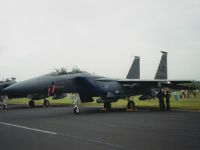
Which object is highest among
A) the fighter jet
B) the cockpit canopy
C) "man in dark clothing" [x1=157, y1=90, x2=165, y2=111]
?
the cockpit canopy

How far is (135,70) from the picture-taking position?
83.8 ft

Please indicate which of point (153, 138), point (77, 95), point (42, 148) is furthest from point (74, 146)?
point (77, 95)

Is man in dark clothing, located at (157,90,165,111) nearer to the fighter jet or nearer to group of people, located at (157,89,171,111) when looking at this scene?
group of people, located at (157,89,171,111)

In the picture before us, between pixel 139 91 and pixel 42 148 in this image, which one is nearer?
pixel 42 148

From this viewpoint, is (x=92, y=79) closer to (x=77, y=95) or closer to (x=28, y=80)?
(x=77, y=95)

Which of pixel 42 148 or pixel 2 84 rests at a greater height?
pixel 2 84

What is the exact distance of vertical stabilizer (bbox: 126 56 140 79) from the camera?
2510 centimetres

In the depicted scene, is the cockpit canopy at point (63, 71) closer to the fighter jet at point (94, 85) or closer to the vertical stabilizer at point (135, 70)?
the fighter jet at point (94, 85)

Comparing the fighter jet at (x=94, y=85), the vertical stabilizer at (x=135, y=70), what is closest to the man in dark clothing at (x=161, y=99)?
the fighter jet at (x=94, y=85)

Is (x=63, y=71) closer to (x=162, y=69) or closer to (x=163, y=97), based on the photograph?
(x=163, y=97)

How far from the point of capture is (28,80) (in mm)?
19688

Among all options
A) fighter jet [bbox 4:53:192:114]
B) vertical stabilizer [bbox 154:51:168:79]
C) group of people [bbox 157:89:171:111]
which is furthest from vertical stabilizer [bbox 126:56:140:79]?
Answer: group of people [bbox 157:89:171:111]

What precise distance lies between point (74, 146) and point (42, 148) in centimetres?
71

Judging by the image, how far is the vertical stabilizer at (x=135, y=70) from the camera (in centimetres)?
2510
